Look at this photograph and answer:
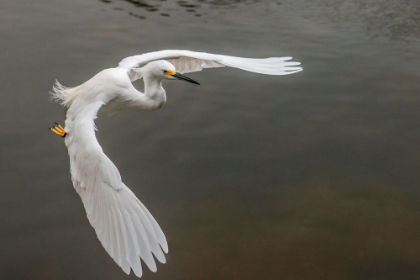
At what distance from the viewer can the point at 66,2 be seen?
7.82m

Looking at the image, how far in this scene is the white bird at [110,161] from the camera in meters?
2.73

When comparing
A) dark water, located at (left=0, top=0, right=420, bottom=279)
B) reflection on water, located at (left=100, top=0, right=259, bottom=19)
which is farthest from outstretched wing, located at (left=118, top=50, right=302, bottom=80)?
reflection on water, located at (left=100, top=0, right=259, bottom=19)

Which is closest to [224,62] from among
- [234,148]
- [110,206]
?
[234,148]

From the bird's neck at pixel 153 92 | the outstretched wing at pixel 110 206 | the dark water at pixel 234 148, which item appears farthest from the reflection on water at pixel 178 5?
the outstretched wing at pixel 110 206

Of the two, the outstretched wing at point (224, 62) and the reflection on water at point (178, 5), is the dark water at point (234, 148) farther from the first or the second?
the outstretched wing at point (224, 62)

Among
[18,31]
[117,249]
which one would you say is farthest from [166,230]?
[18,31]

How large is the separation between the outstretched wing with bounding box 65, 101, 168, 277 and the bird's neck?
55 centimetres

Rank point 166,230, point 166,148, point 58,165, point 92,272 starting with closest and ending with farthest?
point 92,272 < point 166,230 < point 58,165 < point 166,148

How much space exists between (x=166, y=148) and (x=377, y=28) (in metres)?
4.08

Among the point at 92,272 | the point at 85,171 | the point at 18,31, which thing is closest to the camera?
the point at 85,171

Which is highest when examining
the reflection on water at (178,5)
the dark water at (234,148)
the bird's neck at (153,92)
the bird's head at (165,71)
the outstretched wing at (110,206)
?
the bird's head at (165,71)

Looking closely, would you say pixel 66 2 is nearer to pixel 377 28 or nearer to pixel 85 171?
pixel 377 28

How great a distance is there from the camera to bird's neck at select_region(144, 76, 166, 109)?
3998mm

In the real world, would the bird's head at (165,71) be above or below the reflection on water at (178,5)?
above
